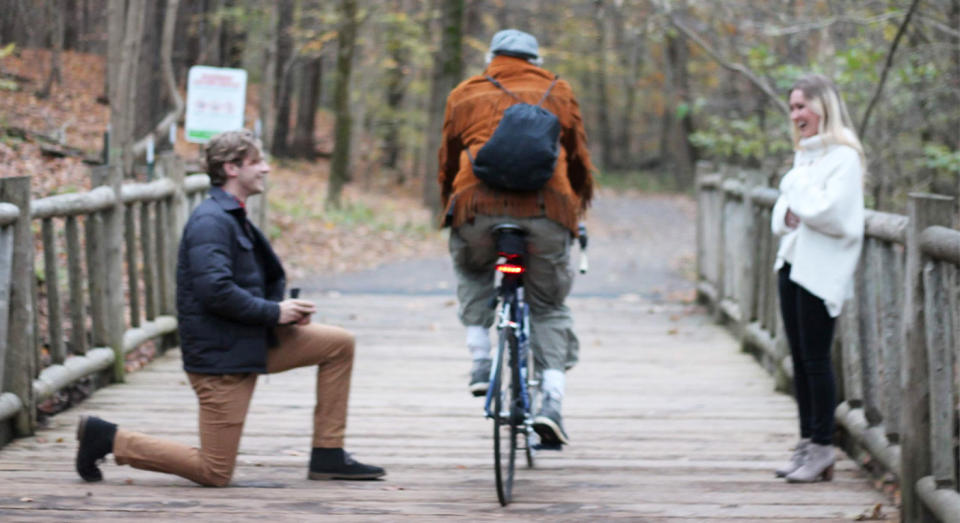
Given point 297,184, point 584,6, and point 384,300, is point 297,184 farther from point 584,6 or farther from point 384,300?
point 384,300

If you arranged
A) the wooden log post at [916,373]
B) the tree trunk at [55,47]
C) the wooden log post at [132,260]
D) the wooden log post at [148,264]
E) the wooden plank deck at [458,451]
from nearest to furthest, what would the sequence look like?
the wooden log post at [916,373]
the wooden plank deck at [458,451]
the wooden log post at [132,260]
the wooden log post at [148,264]
the tree trunk at [55,47]

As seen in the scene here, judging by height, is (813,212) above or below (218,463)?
above

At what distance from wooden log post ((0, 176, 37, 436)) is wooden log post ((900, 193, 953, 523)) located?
395cm

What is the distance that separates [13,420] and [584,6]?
114 feet

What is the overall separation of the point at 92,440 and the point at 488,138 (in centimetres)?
207

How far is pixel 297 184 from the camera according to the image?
29.1 meters

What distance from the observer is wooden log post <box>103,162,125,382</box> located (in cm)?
754

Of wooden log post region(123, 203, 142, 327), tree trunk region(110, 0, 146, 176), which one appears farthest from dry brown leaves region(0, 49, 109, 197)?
wooden log post region(123, 203, 142, 327)

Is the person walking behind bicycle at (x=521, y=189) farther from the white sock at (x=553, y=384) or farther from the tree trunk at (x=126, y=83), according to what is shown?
the tree trunk at (x=126, y=83)

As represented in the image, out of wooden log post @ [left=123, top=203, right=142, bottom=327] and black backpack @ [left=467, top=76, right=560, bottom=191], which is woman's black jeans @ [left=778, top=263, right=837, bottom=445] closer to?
black backpack @ [left=467, top=76, right=560, bottom=191]

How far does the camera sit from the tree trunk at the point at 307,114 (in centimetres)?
3462

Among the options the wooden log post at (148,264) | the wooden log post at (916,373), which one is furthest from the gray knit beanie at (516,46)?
the wooden log post at (148,264)

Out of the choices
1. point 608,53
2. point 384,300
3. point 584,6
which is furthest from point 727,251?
point 608,53

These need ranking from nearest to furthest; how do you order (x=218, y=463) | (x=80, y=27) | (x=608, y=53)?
(x=218, y=463)
(x=80, y=27)
(x=608, y=53)
